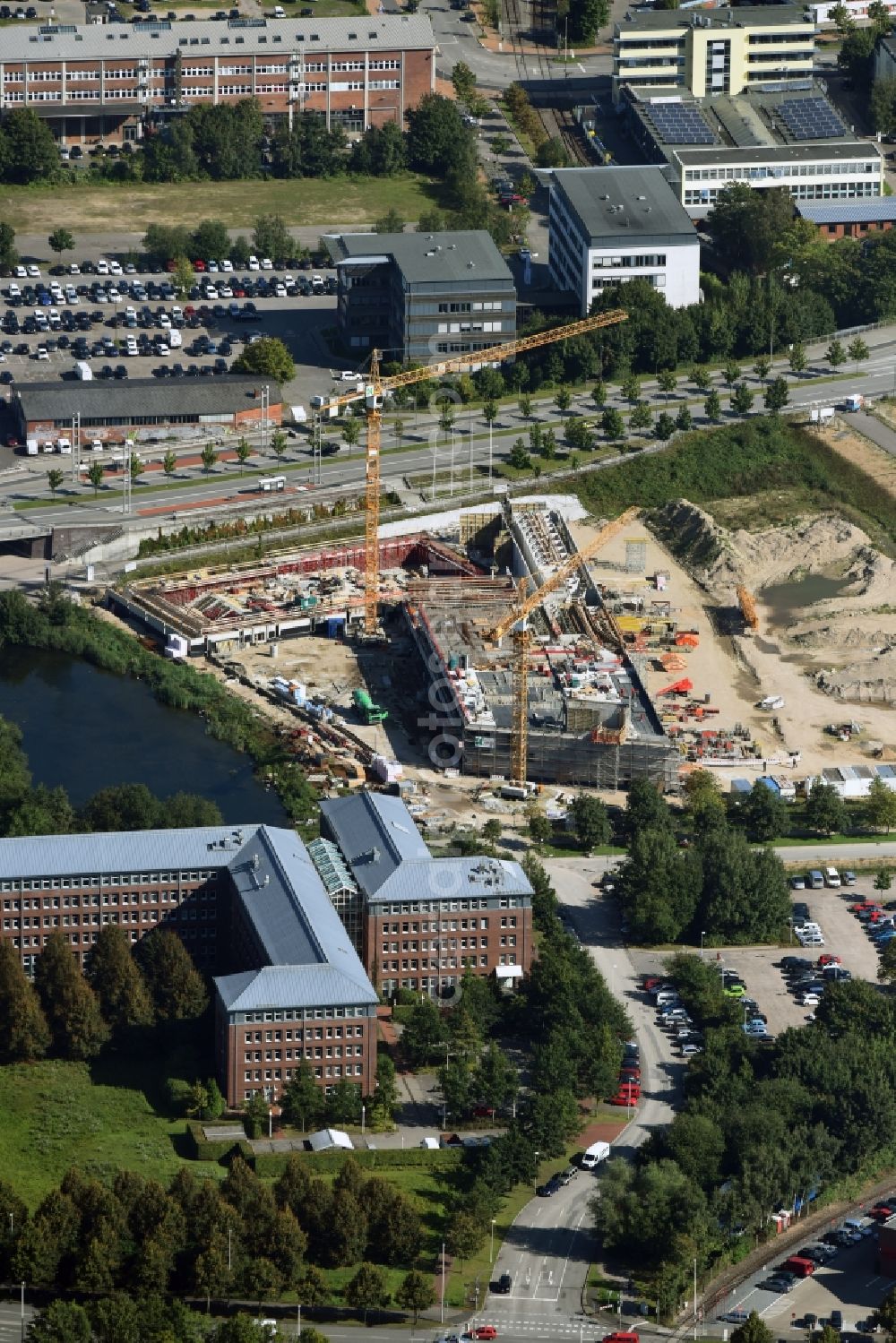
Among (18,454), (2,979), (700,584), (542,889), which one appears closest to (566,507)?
(700,584)

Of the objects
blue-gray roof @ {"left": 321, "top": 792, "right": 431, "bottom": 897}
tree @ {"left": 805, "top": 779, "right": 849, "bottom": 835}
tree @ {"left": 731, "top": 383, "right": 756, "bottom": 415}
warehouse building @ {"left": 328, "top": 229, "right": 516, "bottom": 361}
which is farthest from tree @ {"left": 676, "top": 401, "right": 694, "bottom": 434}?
blue-gray roof @ {"left": 321, "top": 792, "right": 431, "bottom": 897}

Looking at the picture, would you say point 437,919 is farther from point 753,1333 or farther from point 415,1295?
point 753,1333

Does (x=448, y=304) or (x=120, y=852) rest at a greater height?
(x=448, y=304)

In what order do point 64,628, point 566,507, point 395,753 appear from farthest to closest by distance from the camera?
point 566,507, point 64,628, point 395,753

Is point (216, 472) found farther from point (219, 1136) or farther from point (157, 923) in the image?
point (219, 1136)

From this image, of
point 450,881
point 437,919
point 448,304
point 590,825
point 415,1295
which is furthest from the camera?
point 448,304

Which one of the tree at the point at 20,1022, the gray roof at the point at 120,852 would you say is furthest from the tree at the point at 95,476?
the tree at the point at 20,1022

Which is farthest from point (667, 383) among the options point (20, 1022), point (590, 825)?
point (20, 1022)
